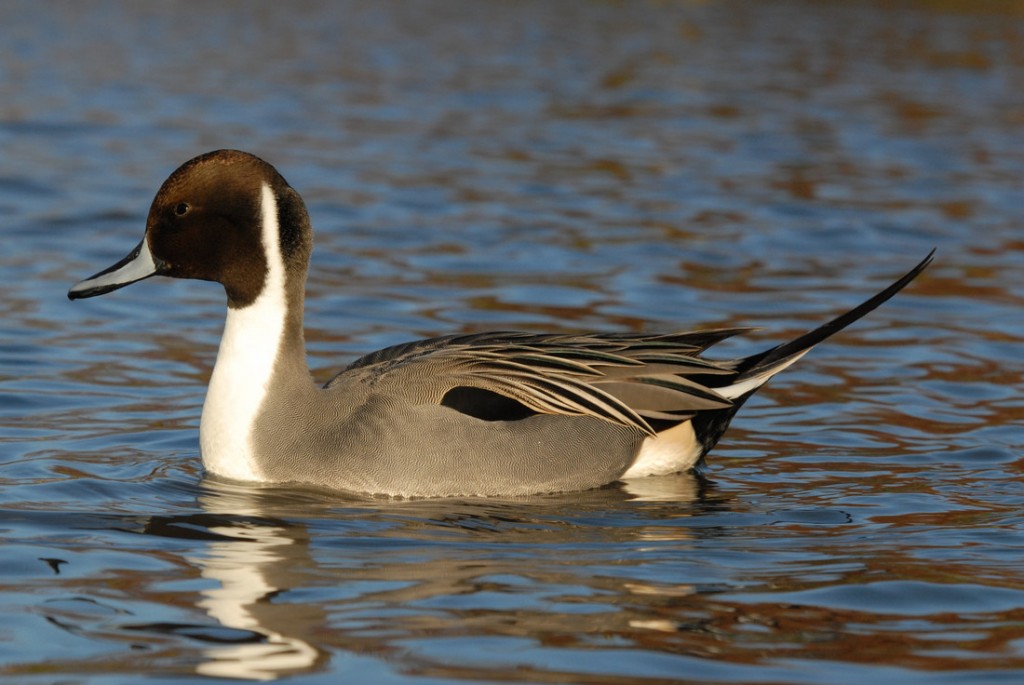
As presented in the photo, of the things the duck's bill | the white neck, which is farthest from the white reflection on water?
the duck's bill

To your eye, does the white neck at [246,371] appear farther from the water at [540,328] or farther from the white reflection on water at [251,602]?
the white reflection on water at [251,602]

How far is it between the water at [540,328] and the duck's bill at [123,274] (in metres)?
0.63

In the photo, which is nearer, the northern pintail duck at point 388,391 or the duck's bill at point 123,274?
the northern pintail duck at point 388,391

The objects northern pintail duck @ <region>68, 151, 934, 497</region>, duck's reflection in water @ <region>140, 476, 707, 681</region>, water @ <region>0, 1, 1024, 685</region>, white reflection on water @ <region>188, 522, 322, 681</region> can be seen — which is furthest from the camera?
northern pintail duck @ <region>68, 151, 934, 497</region>

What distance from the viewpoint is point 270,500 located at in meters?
5.68

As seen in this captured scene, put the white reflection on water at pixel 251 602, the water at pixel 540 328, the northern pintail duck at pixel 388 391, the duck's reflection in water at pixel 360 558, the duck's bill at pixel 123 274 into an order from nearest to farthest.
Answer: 1. the white reflection on water at pixel 251 602
2. the duck's reflection in water at pixel 360 558
3. the water at pixel 540 328
4. the northern pintail duck at pixel 388 391
5. the duck's bill at pixel 123 274

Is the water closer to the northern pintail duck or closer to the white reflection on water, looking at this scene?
the white reflection on water

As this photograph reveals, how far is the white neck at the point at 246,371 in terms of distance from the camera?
585 cm

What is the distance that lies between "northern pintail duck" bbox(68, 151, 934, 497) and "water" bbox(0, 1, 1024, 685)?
0.13 m

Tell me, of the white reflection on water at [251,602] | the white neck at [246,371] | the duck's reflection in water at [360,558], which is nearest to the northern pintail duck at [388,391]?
the white neck at [246,371]

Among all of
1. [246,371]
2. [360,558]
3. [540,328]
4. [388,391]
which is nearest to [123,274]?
[246,371]

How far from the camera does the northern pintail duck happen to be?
580 cm

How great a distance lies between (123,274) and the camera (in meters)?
5.99

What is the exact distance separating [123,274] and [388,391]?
1020 millimetres
